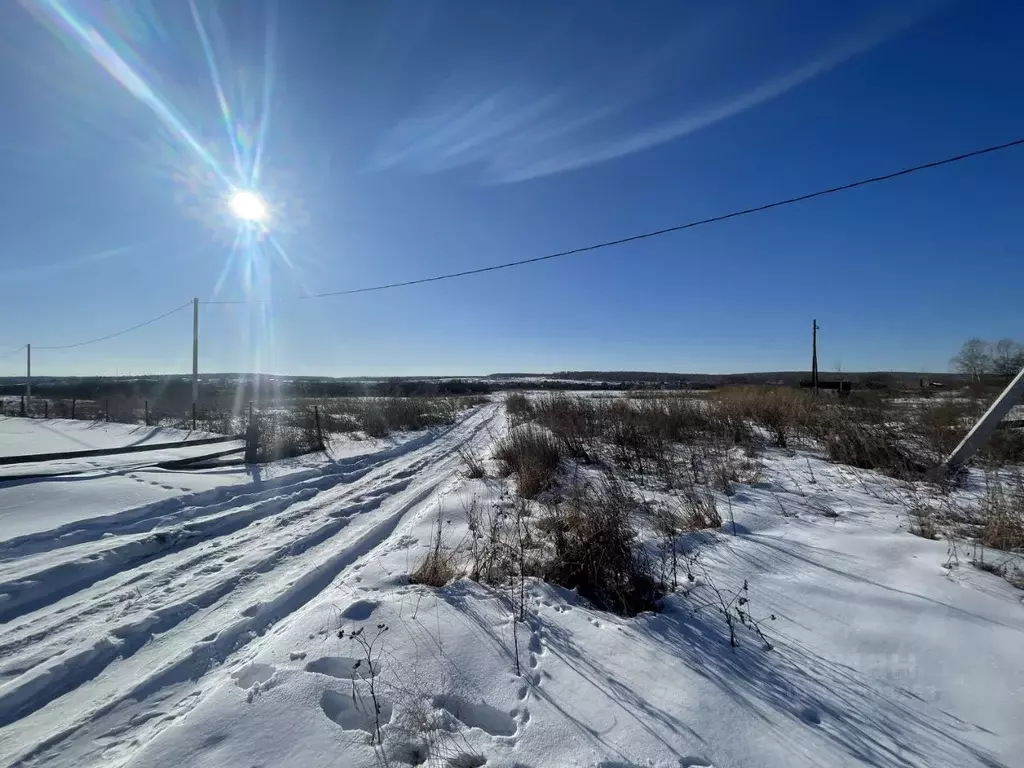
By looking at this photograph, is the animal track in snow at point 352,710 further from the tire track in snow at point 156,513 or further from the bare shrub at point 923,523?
the bare shrub at point 923,523

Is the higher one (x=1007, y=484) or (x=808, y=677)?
(x=1007, y=484)

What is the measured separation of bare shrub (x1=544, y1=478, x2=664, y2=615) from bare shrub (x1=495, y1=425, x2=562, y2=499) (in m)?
2.17

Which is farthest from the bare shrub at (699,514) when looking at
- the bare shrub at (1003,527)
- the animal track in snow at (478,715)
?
the animal track in snow at (478,715)

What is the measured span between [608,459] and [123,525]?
25.1 feet

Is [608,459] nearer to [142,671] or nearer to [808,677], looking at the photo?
[808,677]

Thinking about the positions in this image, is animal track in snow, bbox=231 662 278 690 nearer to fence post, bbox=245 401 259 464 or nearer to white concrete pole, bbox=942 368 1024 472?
fence post, bbox=245 401 259 464

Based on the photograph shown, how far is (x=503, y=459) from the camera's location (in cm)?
901

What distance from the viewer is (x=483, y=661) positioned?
8.79ft

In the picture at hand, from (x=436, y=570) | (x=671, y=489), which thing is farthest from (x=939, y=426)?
(x=436, y=570)

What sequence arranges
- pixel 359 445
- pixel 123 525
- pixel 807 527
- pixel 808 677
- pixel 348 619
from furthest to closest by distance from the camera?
pixel 359 445
pixel 123 525
pixel 807 527
pixel 348 619
pixel 808 677

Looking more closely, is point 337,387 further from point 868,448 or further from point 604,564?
point 604,564

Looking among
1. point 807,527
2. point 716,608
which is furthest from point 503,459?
point 716,608

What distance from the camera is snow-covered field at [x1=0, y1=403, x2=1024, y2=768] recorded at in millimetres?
2084

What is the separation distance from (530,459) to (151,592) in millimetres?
5206
